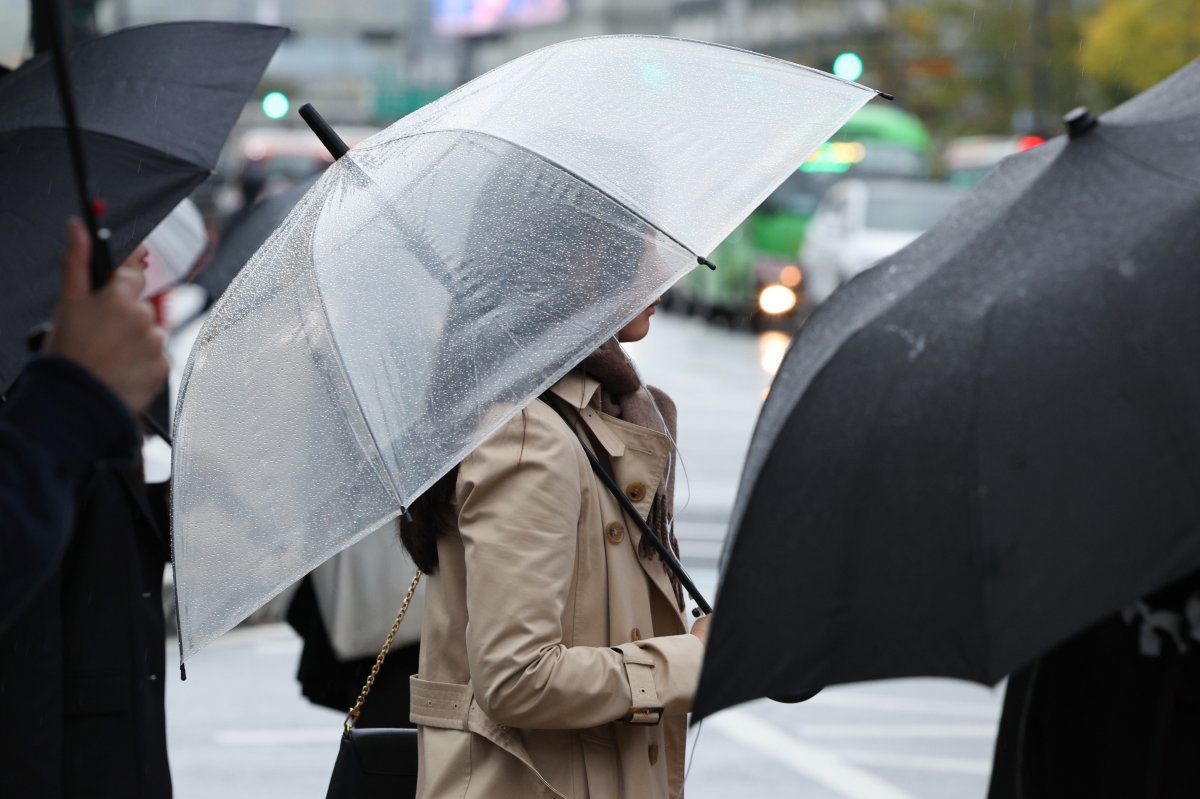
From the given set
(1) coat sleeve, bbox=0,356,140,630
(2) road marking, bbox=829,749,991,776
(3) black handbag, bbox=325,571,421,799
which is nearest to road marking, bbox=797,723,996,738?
(2) road marking, bbox=829,749,991,776

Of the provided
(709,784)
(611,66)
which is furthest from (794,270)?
(611,66)

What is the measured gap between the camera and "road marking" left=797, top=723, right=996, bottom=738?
7.41 meters

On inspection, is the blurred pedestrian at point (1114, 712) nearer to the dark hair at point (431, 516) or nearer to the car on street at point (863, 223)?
the dark hair at point (431, 516)

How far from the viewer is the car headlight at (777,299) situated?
Answer: 88.5 ft

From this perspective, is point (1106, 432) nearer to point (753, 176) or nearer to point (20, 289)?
point (753, 176)

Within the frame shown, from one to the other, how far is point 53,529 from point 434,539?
121 cm

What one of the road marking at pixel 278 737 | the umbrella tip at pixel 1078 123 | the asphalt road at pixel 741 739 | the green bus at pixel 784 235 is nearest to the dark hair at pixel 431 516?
the umbrella tip at pixel 1078 123

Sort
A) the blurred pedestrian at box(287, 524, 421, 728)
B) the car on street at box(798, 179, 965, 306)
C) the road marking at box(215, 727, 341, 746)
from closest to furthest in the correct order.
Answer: the blurred pedestrian at box(287, 524, 421, 728) < the road marking at box(215, 727, 341, 746) < the car on street at box(798, 179, 965, 306)

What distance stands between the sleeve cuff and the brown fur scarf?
4.44 ft

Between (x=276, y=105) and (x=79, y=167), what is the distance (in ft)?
27.2

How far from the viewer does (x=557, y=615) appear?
2941 mm

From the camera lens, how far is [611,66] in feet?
11.3

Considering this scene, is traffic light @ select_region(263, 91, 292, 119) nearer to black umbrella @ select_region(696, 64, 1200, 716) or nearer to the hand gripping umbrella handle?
the hand gripping umbrella handle

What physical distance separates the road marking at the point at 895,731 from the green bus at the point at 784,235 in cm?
1863
